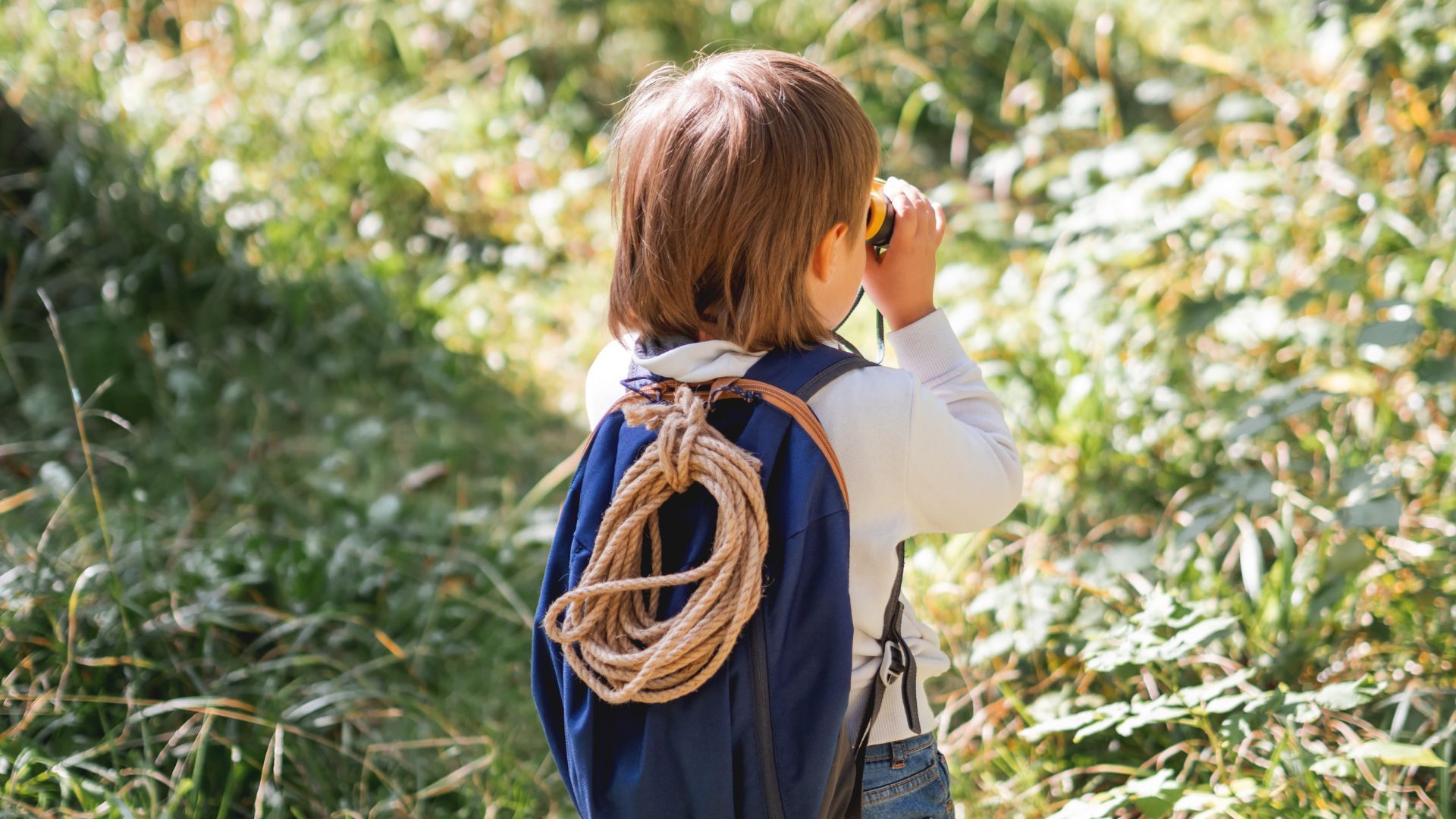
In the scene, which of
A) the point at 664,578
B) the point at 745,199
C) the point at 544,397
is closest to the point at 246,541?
the point at 544,397

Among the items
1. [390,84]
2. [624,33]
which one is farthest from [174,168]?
[624,33]

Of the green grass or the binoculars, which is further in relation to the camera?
the green grass

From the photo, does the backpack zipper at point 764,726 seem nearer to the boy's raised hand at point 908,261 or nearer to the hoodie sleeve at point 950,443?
the hoodie sleeve at point 950,443

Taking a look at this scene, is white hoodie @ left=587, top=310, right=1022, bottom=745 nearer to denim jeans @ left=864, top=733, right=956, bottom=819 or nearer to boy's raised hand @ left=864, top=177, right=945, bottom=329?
denim jeans @ left=864, top=733, right=956, bottom=819

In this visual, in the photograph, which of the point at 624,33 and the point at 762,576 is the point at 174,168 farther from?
the point at 762,576

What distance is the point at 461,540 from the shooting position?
3090mm

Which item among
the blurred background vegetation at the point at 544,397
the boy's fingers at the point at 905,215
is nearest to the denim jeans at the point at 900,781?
the blurred background vegetation at the point at 544,397

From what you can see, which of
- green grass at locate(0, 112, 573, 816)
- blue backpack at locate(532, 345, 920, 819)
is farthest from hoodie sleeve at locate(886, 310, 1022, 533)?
green grass at locate(0, 112, 573, 816)

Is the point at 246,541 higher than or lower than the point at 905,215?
lower

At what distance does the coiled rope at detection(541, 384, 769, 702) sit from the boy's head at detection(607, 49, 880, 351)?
0.44 feet

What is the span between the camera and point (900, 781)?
1462 millimetres

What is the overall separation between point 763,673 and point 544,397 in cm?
275

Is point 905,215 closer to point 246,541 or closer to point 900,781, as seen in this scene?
point 900,781

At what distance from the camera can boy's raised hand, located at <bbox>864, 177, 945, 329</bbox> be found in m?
1.49
